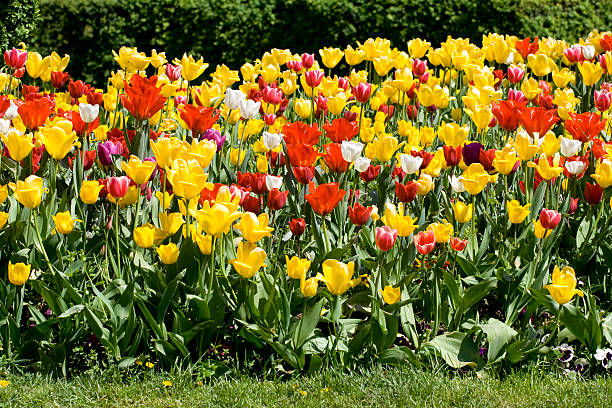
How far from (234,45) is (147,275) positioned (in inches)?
281

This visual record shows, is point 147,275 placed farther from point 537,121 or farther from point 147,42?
point 147,42

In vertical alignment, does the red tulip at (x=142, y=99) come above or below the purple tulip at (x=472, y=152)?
above

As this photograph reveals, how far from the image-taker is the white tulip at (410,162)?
3715 mm

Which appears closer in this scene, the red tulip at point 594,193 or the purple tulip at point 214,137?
the red tulip at point 594,193

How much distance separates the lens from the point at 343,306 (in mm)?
3658

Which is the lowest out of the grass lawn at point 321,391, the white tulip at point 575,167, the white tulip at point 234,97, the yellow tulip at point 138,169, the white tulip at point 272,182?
the grass lawn at point 321,391

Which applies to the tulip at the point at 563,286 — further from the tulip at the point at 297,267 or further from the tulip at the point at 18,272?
the tulip at the point at 18,272

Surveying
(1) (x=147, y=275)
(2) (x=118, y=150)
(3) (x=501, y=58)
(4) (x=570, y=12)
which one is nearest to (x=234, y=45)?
(4) (x=570, y=12)

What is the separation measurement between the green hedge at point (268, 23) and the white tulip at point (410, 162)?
6.54 metres

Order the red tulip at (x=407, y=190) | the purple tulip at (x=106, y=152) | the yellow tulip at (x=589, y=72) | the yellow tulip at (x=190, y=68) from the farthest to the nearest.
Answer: the yellow tulip at (x=589, y=72), the yellow tulip at (x=190, y=68), the purple tulip at (x=106, y=152), the red tulip at (x=407, y=190)

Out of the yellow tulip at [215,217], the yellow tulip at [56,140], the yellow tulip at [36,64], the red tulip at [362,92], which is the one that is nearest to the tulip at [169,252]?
the yellow tulip at [215,217]

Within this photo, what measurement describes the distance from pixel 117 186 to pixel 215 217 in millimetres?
602

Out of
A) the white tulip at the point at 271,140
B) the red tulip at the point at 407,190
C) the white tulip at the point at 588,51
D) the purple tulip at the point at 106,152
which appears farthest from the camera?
the white tulip at the point at 588,51

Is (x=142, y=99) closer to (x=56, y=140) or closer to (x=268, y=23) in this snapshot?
(x=56, y=140)
